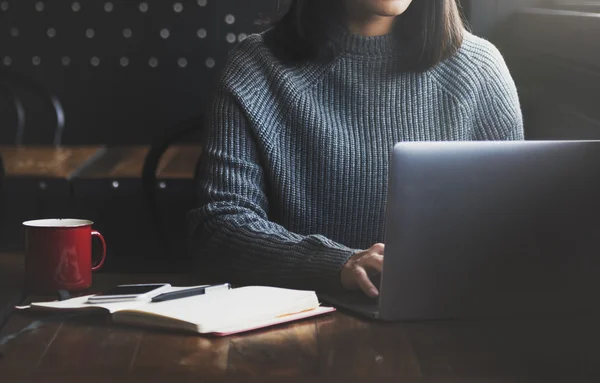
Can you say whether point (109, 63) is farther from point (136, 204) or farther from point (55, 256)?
point (55, 256)

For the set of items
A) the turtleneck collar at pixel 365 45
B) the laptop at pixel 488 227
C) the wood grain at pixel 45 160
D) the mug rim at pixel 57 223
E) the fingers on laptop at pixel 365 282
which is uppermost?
the turtleneck collar at pixel 365 45

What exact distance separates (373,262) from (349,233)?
20.1 inches

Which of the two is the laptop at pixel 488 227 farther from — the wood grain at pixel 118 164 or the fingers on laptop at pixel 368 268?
the wood grain at pixel 118 164

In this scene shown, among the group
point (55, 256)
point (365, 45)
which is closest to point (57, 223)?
point (55, 256)

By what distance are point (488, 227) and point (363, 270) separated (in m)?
0.22

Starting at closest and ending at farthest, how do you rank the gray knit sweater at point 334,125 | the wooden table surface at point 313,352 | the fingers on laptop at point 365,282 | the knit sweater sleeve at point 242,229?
1. the wooden table surface at point 313,352
2. the fingers on laptop at point 365,282
3. the knit sweater sleeve at point 242,229
4. the gray knit sweater at point 334,125

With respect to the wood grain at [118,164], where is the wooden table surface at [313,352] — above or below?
above

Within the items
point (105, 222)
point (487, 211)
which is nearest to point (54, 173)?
point (105, 222)

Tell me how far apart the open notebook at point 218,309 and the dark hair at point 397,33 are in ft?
2.23

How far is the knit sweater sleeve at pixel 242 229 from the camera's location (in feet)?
3.95

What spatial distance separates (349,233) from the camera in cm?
162

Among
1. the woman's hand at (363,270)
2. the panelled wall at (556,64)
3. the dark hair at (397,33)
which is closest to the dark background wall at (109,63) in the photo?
the panelled wall at (556,64)

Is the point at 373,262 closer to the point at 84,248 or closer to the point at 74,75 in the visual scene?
the point at 84,248

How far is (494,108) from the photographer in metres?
1.66
